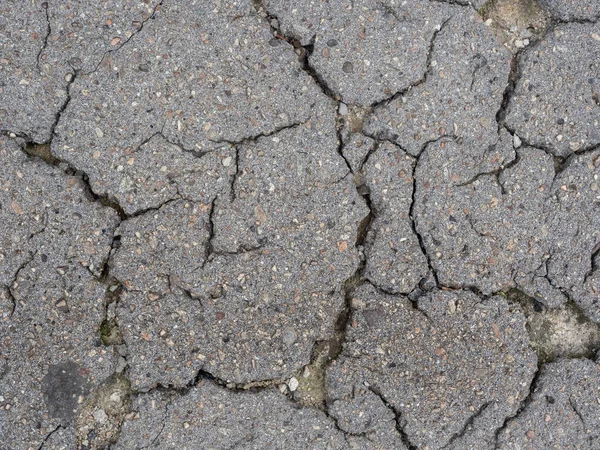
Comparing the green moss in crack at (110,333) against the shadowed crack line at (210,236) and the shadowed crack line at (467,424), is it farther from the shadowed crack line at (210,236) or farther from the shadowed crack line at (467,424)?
the shadowed crack line at (467,424)

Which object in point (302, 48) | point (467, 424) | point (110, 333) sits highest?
point (302, 48)

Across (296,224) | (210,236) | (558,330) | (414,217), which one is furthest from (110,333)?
(558,330)

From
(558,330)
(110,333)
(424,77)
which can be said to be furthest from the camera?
(558,330)

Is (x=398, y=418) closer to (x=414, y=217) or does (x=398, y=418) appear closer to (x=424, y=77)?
(x=414, y=217)

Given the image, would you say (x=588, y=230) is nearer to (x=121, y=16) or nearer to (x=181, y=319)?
(x=181, y=319)

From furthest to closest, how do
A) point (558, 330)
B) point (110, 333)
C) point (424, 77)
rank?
point (558, 330)
point (424, 77)
point (110, 333)

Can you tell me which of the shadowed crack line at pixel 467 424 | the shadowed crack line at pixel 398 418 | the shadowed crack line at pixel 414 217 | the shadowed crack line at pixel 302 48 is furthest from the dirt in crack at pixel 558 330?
the shadowed crack line at pixel 302 48

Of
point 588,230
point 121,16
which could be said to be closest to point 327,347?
point 588,230

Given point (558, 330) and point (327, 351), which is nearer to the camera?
point (327, 351)

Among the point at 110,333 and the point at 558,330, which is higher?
the point at 110,333

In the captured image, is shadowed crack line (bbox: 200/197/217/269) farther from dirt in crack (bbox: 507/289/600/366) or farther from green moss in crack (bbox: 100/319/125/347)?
dirt in crack (bbox: 507/289/600/366)
